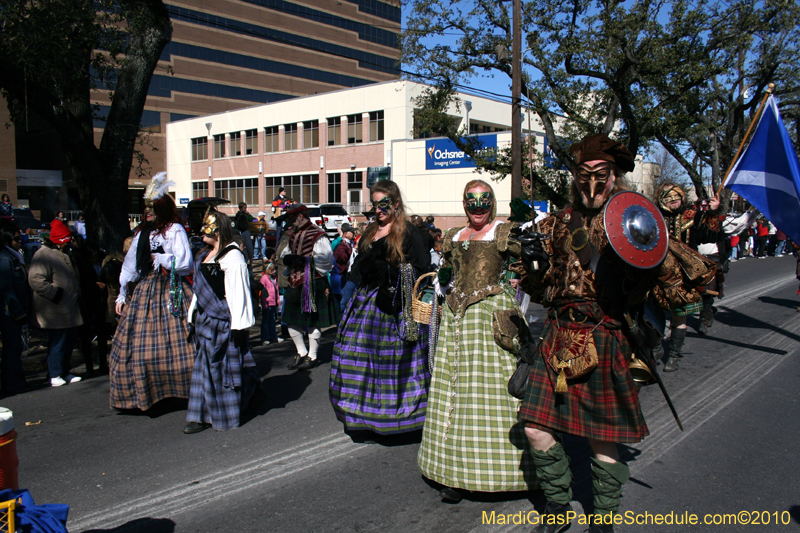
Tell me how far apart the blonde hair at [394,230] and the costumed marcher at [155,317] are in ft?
5.60

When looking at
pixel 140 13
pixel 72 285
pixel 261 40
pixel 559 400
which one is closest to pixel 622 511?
pixel 559 400

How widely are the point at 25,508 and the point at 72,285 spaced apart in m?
4.73

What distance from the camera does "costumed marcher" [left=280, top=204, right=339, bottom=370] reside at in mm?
6457

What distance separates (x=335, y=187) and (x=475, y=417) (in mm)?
40023

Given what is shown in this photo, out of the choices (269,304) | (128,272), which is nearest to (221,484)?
(128,272)

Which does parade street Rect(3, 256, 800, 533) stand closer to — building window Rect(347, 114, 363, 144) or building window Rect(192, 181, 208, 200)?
building window Rect(347, 114, 363, 144)

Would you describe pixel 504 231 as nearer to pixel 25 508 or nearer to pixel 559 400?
pixel 559 400

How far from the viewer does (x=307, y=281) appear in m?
6.44

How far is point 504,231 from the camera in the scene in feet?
12.0

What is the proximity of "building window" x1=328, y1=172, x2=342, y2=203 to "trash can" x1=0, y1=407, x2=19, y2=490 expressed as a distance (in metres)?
39.8

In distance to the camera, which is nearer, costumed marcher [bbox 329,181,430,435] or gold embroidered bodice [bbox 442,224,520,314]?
gold embroidered bodice [bbox 442,224,520,314]

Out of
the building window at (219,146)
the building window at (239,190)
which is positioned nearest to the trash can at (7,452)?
the building window at (239,190)

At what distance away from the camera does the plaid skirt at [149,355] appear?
16.3 feet

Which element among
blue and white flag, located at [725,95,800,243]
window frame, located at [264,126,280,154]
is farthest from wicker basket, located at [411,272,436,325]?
window frame, located at [264,126,280,154]
